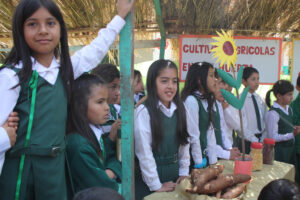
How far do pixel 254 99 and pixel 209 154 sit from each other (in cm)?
142

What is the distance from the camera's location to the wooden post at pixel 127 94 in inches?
62.5

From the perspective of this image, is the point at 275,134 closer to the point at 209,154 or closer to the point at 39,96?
the point at 209,154

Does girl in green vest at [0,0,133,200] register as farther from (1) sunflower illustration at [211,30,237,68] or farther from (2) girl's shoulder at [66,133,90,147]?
(1) sunflower illustration at [211,30,237,68]

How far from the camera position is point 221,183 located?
1.69m

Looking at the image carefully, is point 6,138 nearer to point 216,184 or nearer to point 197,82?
point 216,184

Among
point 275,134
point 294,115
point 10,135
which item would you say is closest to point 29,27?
point 10,135

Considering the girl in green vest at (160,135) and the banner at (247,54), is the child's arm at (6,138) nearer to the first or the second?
the girl in green vest at (160,135)

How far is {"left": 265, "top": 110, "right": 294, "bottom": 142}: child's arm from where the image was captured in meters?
3.33

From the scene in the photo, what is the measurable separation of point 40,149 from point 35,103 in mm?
214

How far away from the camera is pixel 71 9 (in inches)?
123

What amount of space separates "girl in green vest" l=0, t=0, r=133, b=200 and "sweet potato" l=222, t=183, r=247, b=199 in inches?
37.7

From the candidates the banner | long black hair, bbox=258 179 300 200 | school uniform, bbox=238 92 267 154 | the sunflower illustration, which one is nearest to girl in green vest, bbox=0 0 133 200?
long black hair, bbox=258 179 300 200

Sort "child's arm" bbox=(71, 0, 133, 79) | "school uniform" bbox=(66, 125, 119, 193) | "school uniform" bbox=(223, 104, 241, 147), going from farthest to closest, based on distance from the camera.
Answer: "school uniform" bbox=(223, 104, 241, 147) → "child's arm" bbox=(71, 0, 133, 79) → "school uniform" bbox=(66, 125, 119, 193)

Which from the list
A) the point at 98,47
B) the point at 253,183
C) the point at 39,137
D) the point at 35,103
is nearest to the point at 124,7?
the point at 98,47
